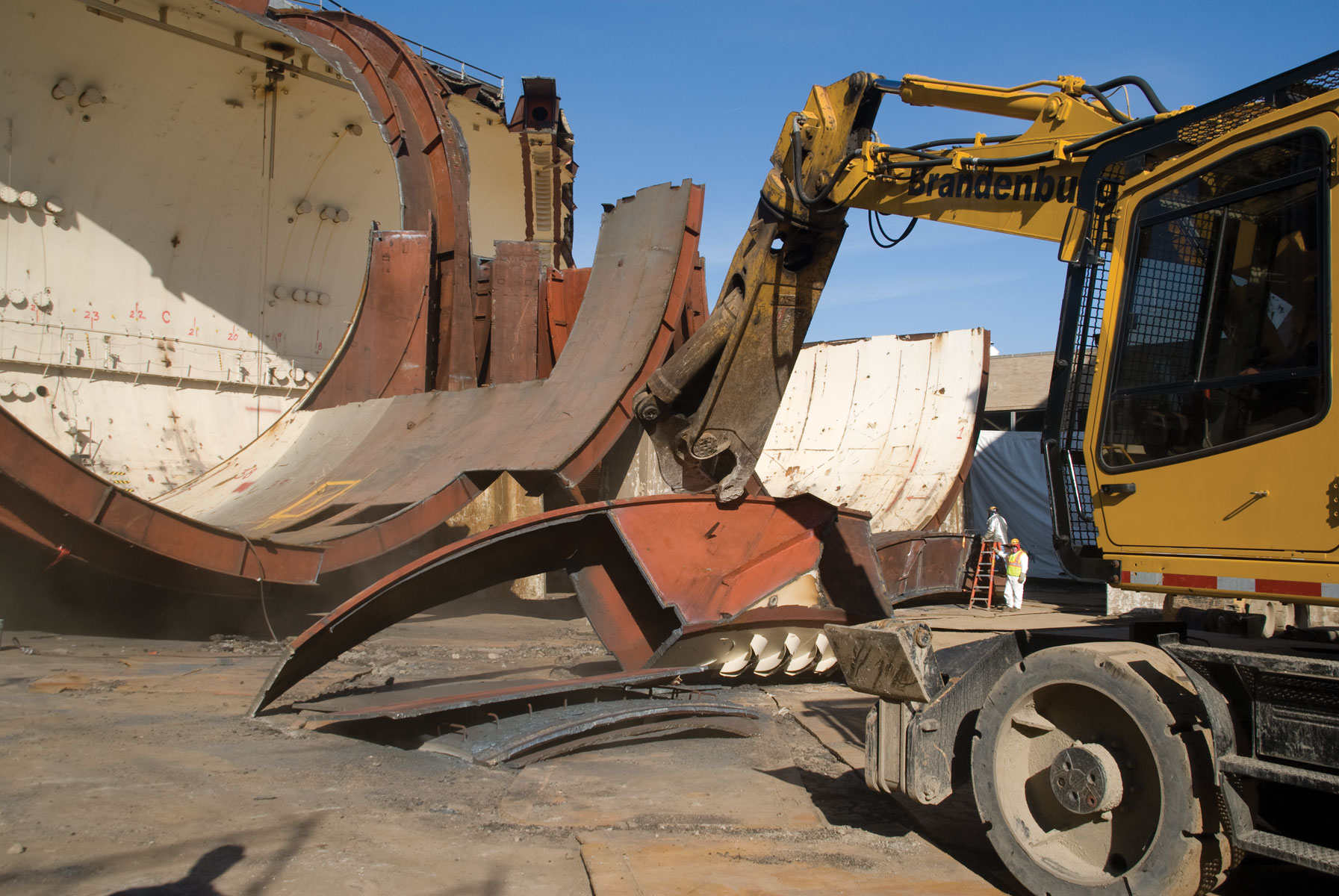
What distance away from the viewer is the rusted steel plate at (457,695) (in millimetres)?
4625

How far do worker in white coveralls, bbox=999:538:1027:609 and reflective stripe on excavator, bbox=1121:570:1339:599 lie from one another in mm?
9273

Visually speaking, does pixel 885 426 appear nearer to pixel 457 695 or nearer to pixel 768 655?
pixel 768 655

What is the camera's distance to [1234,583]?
278 centimetres

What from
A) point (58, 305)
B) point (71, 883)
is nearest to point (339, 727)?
point (71, 883)

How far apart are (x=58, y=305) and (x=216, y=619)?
24.7 ft

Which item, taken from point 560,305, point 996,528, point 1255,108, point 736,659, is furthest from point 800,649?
point 996,528

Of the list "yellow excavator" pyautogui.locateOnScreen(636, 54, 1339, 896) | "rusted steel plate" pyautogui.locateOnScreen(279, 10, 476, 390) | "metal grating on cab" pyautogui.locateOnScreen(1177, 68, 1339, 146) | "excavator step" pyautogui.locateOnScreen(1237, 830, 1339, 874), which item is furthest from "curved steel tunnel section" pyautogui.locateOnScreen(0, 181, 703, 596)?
"excavator step" pyautogui.locateOnScreen(1237, 830, 1339, 874)

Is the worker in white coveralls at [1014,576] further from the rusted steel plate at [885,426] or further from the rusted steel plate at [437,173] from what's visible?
the rusted steel plate at [437,173]

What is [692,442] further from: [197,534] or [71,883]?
[197,534]

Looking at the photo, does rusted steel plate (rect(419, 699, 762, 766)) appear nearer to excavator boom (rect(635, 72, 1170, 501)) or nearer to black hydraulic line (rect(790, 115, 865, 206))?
excavator boom (rect(635, 72, 1170, 501))

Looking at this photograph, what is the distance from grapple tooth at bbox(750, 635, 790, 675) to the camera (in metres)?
6.18

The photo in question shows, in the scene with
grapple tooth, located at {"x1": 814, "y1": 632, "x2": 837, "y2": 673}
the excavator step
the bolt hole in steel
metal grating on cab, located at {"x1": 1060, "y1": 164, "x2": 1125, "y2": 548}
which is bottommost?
grapple tooth, located at {"x1": 814, "y1": 632, "x2": 837, "y2": 673}

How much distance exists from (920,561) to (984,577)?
2.84 meters

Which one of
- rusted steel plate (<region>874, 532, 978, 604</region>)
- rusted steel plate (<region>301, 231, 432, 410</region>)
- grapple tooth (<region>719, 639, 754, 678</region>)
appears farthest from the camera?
rusted steel plate (<region>301, 231, 432, 410</region>)
